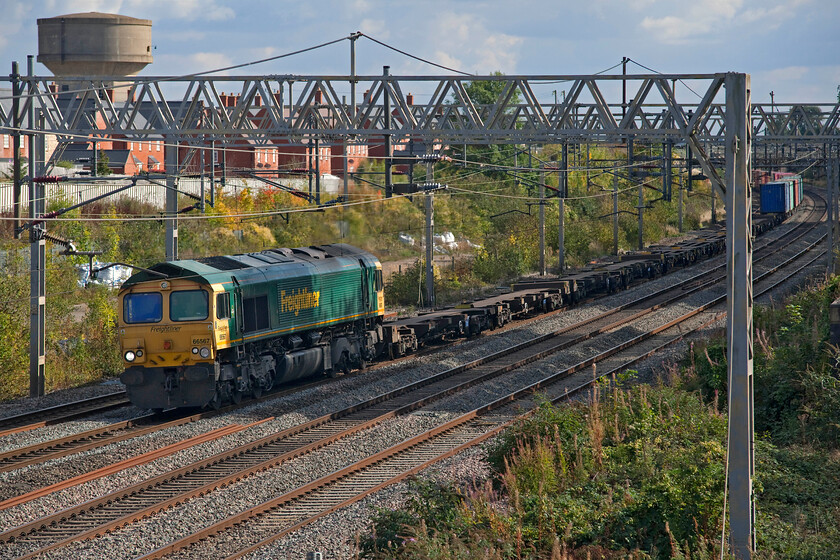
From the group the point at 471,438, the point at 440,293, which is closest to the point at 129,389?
the point at 471,438

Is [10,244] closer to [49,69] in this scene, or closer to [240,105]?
[240,105]

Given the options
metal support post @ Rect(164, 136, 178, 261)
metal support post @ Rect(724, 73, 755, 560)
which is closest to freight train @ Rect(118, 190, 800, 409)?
metal support post @ Rect(164, 136, 178, 261)

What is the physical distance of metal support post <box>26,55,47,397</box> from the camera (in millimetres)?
19941

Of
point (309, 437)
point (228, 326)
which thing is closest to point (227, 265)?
point (228, 326)

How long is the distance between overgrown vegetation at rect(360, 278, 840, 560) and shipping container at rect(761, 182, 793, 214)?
49.5 m

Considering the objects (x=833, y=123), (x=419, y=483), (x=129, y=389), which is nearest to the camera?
(x=419, y=483)

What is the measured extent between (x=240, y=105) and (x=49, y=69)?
4531 centimetres

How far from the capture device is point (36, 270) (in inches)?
804

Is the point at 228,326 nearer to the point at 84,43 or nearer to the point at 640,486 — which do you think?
the point at 640,486

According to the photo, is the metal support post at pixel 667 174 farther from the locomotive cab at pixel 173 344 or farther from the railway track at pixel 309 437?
the locomotive cab at pixel 173 344

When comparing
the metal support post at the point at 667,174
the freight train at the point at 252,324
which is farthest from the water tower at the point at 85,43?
the freight train at the point at 252,324

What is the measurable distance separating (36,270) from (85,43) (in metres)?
41.3

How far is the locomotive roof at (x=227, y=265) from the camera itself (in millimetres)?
18359

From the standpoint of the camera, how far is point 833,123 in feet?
93.7
